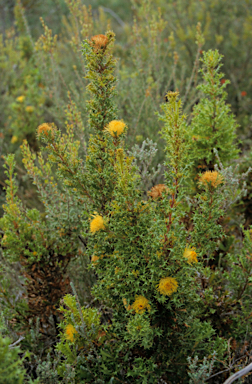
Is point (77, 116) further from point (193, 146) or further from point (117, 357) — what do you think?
point (117, 357)

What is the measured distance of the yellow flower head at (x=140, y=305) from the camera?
110 cm

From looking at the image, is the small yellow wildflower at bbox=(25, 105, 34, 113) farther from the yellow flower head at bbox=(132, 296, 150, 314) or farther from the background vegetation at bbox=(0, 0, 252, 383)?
the yellow flower head at bbox=(132, 296, 150, 314)

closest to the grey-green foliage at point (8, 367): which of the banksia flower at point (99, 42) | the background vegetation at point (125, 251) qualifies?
the background vegetation at point (125, 251)

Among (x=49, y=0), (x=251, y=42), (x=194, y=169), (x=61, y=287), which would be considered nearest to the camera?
(x=61, y=287)

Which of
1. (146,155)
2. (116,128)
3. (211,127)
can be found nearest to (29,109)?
(146,155)

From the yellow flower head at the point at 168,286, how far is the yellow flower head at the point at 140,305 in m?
0.08

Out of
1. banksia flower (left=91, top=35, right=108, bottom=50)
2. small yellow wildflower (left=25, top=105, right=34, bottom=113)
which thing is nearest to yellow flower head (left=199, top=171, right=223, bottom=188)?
banksia flower (left=91, top=35, right=108, bottom=50)

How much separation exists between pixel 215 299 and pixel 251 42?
4.28 m

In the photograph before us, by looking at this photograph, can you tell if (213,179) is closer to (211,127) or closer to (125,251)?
(125,251)

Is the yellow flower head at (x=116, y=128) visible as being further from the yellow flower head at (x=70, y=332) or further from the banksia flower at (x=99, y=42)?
the yellow flower head at (x=70, y=332)

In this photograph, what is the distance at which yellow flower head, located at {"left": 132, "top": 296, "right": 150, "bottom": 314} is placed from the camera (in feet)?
3.62

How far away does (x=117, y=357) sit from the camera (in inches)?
48.9

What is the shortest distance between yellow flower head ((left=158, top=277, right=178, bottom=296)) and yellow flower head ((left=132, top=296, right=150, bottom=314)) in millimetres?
76

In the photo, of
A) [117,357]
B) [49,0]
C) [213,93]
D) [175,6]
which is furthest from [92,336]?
[49,0]
